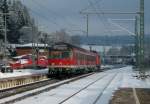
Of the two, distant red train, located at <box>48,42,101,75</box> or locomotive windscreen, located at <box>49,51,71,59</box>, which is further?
locomotive windscreen, located at <box>49,51,71,59</box>

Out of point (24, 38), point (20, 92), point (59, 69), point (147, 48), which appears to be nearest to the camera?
point (20, 92)

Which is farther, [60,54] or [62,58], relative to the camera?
[60,54]

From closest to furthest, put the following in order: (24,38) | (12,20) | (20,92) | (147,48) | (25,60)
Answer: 1. (20,92)
2. (147,48)
3. (25,60)
4. (12,20)
5. (24,38)

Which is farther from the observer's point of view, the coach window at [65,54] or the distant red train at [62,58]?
the coach window at [65,54]

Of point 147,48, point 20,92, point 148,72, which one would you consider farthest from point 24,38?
point 20,92

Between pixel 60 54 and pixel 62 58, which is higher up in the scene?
pixel 60 54

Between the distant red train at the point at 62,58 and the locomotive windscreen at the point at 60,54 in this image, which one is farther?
the locomotive windscreen at the point at 60,54

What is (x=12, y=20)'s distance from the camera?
121125 millimetres

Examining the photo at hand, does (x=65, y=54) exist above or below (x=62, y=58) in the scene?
above

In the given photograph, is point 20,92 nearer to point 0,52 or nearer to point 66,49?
point 66,49

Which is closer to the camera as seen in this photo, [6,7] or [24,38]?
[6,7]

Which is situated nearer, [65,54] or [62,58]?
[62,58]

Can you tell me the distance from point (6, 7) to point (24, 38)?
44723 mm

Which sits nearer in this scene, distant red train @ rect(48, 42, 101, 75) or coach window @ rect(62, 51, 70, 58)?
distant red train @ rect(48, 42, 101, 75)
